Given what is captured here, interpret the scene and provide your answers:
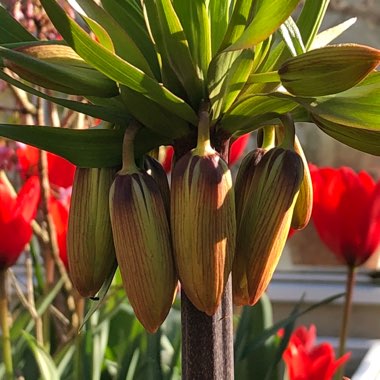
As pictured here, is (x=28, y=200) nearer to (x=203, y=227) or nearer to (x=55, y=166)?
(x=55, y=166)

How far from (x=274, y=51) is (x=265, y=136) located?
5 centimetres

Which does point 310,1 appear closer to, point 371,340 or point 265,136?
point 265,136

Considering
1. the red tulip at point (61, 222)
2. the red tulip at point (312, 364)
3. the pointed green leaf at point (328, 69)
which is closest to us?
the pointed green leaf at point (328, 69)

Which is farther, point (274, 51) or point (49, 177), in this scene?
point (49, 177)

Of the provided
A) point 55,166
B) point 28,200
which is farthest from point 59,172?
point 28,200

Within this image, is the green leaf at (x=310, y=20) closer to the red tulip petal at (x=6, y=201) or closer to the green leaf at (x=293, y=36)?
the green leaf at (x=293, y=36)

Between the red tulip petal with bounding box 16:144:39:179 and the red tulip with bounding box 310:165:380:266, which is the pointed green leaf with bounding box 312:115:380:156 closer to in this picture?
the red tulip with bounding box 310:165:380:266

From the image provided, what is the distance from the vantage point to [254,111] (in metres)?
0.44

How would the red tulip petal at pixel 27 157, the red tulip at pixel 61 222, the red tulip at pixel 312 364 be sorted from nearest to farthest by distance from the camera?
1. the red tulip at pixel 312 364
2. the red tulip at pixel 61 222
3. the red tulip petal at pixel 27 157

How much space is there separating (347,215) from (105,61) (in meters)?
0.64

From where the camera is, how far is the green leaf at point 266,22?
→ 392 mm

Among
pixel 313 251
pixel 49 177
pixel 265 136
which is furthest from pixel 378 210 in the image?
pixel 313 251

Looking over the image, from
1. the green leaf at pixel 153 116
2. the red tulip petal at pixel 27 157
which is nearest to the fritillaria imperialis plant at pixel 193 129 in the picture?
the green leaf at pixel 153 116

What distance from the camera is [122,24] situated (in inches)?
17.9
